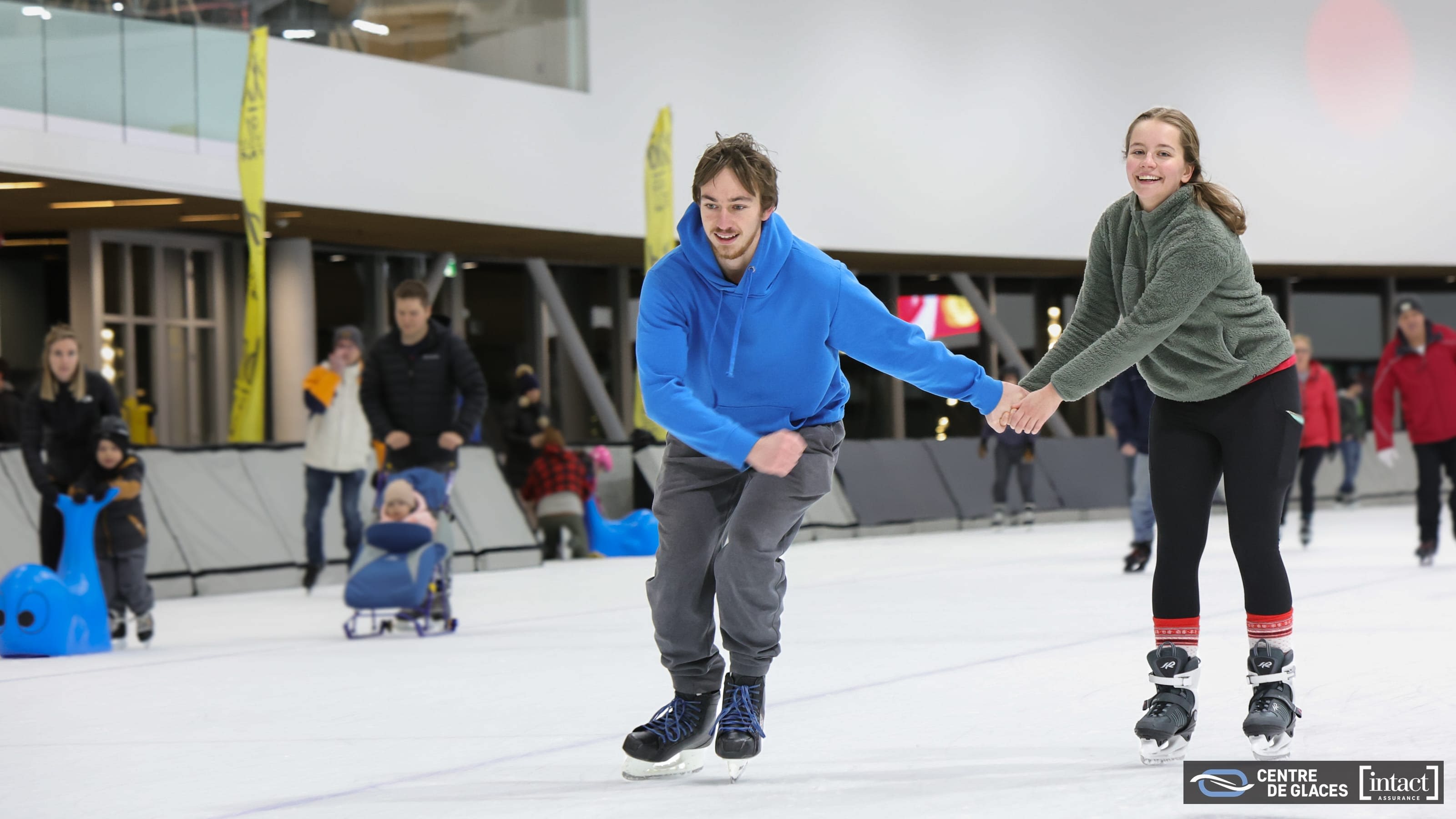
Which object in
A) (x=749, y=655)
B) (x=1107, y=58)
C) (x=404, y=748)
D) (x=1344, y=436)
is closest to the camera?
(x=749, y=655)

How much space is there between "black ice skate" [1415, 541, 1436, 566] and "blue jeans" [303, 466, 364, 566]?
6.90m

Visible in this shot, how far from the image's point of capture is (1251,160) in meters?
23.7

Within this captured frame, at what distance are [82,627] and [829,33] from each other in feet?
50.7

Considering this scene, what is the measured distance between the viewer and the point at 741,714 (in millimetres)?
3672

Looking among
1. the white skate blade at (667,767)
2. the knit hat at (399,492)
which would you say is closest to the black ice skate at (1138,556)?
the knit hat at (399,492)

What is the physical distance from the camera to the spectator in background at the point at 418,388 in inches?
317

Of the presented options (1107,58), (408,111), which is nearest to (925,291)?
(1107,58)

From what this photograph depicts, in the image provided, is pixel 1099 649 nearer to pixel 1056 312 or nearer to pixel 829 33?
pixel 829 33

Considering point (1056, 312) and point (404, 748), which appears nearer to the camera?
point (404, 748)

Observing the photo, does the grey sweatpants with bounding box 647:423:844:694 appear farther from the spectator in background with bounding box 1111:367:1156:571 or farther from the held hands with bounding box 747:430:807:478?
the spectator in background with bounding box 1111:367:1156:571

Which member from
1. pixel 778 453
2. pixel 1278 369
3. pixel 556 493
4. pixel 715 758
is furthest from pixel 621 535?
pixel 778 453

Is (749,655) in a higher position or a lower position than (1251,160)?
lower

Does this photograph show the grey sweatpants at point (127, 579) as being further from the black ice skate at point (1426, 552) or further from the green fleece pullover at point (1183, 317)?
the black ice skate at point (1426, 552)

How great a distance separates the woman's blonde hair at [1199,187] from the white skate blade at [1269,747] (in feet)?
3.92
